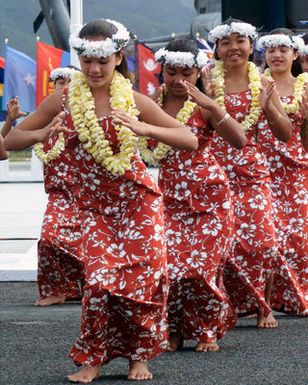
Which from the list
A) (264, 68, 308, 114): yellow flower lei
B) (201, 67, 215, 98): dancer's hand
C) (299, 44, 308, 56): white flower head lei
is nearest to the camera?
(201, 67, 215, 98): dancer's hand

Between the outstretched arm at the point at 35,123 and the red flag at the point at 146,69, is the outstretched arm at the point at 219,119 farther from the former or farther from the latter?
the red flag at the point at 146,69

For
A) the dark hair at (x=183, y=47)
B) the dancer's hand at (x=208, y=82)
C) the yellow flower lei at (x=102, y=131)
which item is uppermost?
the dark hair at (x=183, y=47)

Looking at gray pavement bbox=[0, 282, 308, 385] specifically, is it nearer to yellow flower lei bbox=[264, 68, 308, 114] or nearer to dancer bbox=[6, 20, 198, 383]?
dancer bbox=[6, 20, 198, 383]

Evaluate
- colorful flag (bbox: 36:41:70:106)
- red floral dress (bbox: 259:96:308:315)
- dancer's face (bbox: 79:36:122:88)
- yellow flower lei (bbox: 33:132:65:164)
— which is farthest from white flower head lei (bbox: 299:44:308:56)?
colorful flag (bbox: 36:41:70:106)

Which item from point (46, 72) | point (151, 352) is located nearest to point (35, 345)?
point (151, 352)

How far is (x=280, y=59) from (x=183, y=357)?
243 cm

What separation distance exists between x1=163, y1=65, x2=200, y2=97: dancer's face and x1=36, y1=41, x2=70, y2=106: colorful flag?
1796 cm

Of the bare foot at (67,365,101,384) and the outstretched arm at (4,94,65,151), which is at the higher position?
the outstretched arm at (4,94,65,151)

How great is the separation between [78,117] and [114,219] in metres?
0.45

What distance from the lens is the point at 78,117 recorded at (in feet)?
20.3

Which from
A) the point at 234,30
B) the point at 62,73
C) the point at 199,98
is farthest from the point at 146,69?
the point at 199,98

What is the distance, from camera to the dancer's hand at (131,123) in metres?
5.98

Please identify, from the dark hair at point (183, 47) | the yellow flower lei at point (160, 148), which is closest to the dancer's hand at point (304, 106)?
the dark hair at point (183, 47)

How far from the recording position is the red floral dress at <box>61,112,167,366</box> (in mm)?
6156
